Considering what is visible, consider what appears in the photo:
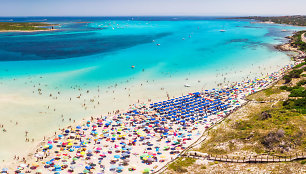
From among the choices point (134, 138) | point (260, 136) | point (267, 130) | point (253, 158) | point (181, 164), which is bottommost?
point (181, 164)

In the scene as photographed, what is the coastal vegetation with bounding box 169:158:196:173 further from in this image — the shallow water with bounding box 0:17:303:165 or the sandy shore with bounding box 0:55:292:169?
the shallow water with bounding box 0:17:303:165

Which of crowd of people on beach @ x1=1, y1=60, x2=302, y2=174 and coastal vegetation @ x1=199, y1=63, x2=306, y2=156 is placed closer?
coastal vegetation @ x1=199, y1=63, x2=306, y2=156

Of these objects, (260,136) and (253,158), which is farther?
(260,136)

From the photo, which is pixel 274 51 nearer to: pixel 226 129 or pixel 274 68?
pixel 274 68

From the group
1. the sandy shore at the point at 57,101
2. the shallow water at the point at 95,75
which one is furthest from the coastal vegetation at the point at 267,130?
the shallow water at the point at 95,75

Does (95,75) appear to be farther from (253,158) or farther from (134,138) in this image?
(253,158)

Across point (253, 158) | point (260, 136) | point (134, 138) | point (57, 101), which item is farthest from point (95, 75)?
point (253, 158)

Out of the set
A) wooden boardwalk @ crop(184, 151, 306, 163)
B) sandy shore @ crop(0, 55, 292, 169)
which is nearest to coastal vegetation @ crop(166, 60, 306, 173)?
wooden boardwalk @ crop(184, 151, 306, 163)

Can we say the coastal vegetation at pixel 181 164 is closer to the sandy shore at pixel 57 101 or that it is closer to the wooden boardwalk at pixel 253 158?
the wooden boardwalk at pixel 253 158
